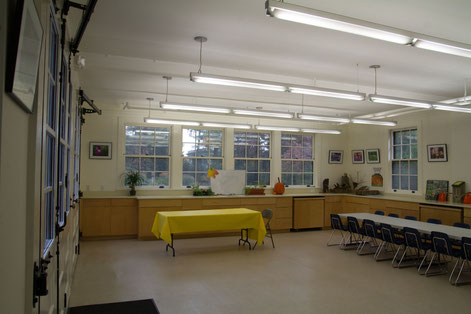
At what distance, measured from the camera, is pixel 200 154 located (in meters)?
10.4

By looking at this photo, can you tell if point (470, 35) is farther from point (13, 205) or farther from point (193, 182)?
point (193, 182)

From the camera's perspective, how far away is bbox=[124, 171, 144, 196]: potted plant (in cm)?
936

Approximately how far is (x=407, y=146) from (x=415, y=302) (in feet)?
20.3

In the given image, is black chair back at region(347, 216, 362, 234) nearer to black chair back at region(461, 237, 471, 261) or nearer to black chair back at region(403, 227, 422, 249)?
black chair back at region(403, 227, 422, 249)

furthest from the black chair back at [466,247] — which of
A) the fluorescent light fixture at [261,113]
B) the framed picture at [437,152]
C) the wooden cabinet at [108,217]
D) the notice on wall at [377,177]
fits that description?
the wooden cabinet at [108,217]

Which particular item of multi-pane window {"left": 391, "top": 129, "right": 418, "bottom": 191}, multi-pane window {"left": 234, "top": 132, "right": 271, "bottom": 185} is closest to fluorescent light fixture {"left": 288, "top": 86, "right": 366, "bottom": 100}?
multi-pane window {"left": 391, "top": 129, "right": 418, "bottom": 191}

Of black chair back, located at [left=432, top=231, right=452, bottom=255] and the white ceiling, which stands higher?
the white ceiling

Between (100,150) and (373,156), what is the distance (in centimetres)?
785

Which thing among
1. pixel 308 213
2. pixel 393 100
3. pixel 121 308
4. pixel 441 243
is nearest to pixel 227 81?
pixel 393 100

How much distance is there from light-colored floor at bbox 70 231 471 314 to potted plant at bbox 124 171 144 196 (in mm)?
1726

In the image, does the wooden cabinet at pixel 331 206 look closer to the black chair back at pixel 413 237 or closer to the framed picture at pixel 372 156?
the framed picture at pixel 372 156

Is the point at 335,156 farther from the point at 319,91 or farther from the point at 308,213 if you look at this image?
the point at 319,91

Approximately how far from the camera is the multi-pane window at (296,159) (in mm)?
11484

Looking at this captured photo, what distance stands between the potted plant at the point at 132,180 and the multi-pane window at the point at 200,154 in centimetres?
127
